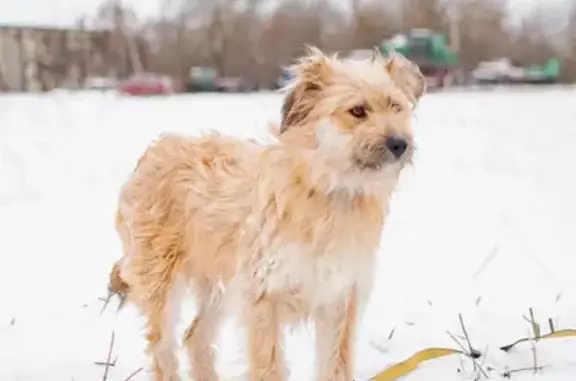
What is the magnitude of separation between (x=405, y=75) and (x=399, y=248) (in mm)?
4048

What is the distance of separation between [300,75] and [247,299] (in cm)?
109

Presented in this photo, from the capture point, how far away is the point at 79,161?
13180 millimetres

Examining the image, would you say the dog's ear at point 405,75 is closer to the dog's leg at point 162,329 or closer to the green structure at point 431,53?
the dog's leg at point 162,329

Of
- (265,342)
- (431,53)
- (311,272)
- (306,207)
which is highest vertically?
(306,207)

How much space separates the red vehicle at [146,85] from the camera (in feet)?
88.5

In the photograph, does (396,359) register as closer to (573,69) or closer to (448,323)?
(448,323)

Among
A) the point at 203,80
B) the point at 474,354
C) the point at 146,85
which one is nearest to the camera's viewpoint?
the point at 474,354

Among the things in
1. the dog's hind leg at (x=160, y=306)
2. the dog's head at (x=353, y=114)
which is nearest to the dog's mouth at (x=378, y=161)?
the dog's head at (x=353, y=114)

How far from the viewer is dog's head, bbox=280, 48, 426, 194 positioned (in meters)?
3.64

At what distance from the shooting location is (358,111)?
12.3 feet

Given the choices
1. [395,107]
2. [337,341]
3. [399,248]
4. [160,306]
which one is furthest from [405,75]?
[399,248]

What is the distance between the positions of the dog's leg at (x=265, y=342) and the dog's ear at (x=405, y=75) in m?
1.19

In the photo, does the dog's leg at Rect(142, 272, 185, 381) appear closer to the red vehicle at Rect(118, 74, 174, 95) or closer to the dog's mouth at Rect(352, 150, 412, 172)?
the dog's mouth at Rect(352, 150, 412, 172)

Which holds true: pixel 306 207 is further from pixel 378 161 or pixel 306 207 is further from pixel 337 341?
pixel 337 341
